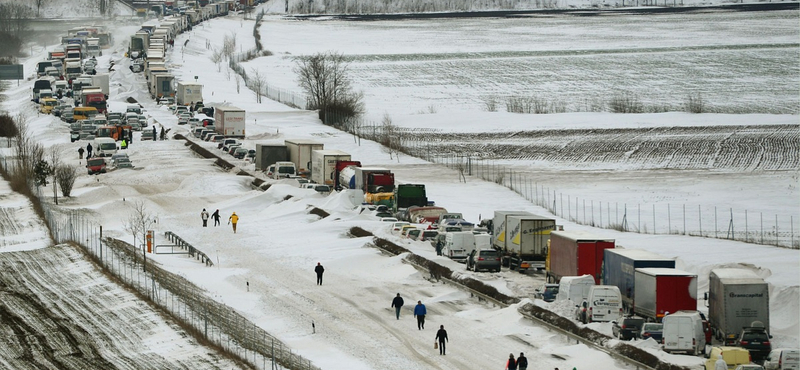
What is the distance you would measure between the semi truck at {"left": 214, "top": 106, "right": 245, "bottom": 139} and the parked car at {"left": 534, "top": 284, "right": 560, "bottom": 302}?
172ft

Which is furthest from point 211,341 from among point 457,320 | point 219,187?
point 219,187

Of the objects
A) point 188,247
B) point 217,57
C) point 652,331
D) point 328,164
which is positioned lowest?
point 188,247

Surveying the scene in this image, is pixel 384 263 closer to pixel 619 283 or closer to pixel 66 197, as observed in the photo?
pixel 619 283

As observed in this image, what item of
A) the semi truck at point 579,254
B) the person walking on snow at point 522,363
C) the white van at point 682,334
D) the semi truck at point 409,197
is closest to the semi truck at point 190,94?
the semi truck at point 409,197

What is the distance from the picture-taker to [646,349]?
3141 centimetres

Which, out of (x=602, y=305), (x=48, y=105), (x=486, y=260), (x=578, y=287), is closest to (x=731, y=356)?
(x=602, y=305)

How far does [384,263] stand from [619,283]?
11.9m

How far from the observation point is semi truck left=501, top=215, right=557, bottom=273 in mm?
43719

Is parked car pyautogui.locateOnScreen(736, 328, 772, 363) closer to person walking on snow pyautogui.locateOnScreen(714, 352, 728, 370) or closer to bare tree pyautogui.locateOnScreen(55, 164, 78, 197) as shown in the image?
person walking on snow pyautogui.locateOnScreen(714, 352, 728, 370)

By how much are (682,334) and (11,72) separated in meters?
118

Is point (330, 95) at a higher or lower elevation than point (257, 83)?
lower

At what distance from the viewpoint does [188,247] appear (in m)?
50.4

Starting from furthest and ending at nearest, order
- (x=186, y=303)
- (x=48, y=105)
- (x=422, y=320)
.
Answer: (x=48, y=105), (x=186, y=303), (x=422, y=320)

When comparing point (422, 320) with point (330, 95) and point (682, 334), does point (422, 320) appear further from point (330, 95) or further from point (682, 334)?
point (330, 95)
